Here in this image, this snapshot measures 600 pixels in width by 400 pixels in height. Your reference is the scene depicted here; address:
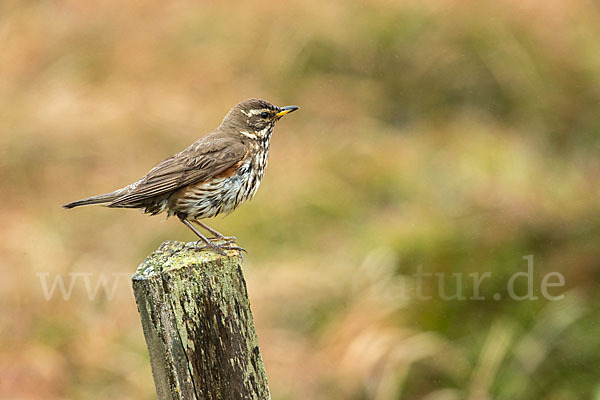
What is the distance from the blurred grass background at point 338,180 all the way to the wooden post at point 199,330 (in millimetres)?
3195

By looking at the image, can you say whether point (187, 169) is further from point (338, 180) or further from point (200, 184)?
point (338, 180)

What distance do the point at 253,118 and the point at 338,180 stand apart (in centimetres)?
395

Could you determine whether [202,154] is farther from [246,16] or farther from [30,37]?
[30,37]

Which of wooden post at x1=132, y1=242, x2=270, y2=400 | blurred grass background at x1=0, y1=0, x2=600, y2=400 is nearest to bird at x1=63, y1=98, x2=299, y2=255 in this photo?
wooden post at x1=132, y1=242, x2=270, y2=400

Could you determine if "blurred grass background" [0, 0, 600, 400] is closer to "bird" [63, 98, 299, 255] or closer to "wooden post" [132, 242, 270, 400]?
"bird" [63, 98, 299, 255]

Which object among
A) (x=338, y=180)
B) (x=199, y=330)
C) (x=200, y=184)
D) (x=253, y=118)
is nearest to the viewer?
(x=199, y=330)

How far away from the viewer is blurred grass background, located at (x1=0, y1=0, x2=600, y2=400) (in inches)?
238

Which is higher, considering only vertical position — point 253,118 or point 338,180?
point 338,180

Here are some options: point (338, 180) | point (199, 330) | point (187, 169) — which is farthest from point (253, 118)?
point (338, 180)

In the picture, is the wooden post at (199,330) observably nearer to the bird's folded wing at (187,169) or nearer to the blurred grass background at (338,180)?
the bird's folded wing at (187,169)

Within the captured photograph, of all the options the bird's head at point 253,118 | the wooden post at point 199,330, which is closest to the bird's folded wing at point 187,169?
the bird's head at point 253,118

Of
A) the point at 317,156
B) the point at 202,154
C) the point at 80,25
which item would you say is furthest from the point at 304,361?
the point at 80,25

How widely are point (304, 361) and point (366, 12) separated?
590 cm

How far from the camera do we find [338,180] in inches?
344
